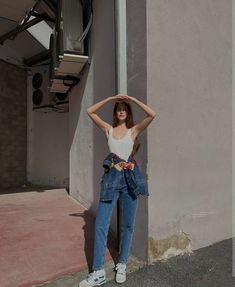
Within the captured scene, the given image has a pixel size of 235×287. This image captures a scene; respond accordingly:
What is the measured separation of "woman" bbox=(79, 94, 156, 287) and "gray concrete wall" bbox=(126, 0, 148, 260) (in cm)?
31

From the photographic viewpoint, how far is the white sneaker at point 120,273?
286 centimetres

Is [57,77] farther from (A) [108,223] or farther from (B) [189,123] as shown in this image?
(A) [108,223]

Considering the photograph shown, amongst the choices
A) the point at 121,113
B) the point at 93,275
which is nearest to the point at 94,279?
the point at 93,275

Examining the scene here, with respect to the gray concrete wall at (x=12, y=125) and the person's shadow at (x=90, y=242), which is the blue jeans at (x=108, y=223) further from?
the gray concrete wall at (x=12, y=125)

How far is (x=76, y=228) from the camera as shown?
409 cm

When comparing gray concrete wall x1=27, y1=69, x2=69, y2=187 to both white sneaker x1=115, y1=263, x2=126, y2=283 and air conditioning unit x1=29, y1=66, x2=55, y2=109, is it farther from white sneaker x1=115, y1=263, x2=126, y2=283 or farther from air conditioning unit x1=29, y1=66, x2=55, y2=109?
white sneaker x1=115, y1=263, x2=126, y2=283

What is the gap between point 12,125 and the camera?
9.35m

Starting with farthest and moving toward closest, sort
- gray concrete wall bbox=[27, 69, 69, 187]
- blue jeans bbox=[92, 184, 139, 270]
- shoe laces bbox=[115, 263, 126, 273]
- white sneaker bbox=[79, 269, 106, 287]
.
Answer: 1. gray concrete wall bbox=[27, 69, 69, 187]
2. shoe laces bbox=[115, 263, 126, 273]
3. blue jeans bbox=[92, 184, 139, 270]
4. white sneaker bbox=[79, 269, 106, 287]

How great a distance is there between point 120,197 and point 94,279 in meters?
0.74

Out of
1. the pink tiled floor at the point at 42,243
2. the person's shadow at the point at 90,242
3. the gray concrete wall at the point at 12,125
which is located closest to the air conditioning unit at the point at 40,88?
the gray concrete wall at the point at 12,125

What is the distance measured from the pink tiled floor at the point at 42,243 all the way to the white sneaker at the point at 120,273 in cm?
32

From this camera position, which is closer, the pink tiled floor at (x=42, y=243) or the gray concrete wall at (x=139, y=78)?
the pink tiled floor at (x=42, y=243)

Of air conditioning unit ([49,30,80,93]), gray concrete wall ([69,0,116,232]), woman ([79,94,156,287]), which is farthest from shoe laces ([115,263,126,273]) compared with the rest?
air conditioning unit ([49,30,80,93])

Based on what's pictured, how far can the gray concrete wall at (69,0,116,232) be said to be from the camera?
4.11 metres
